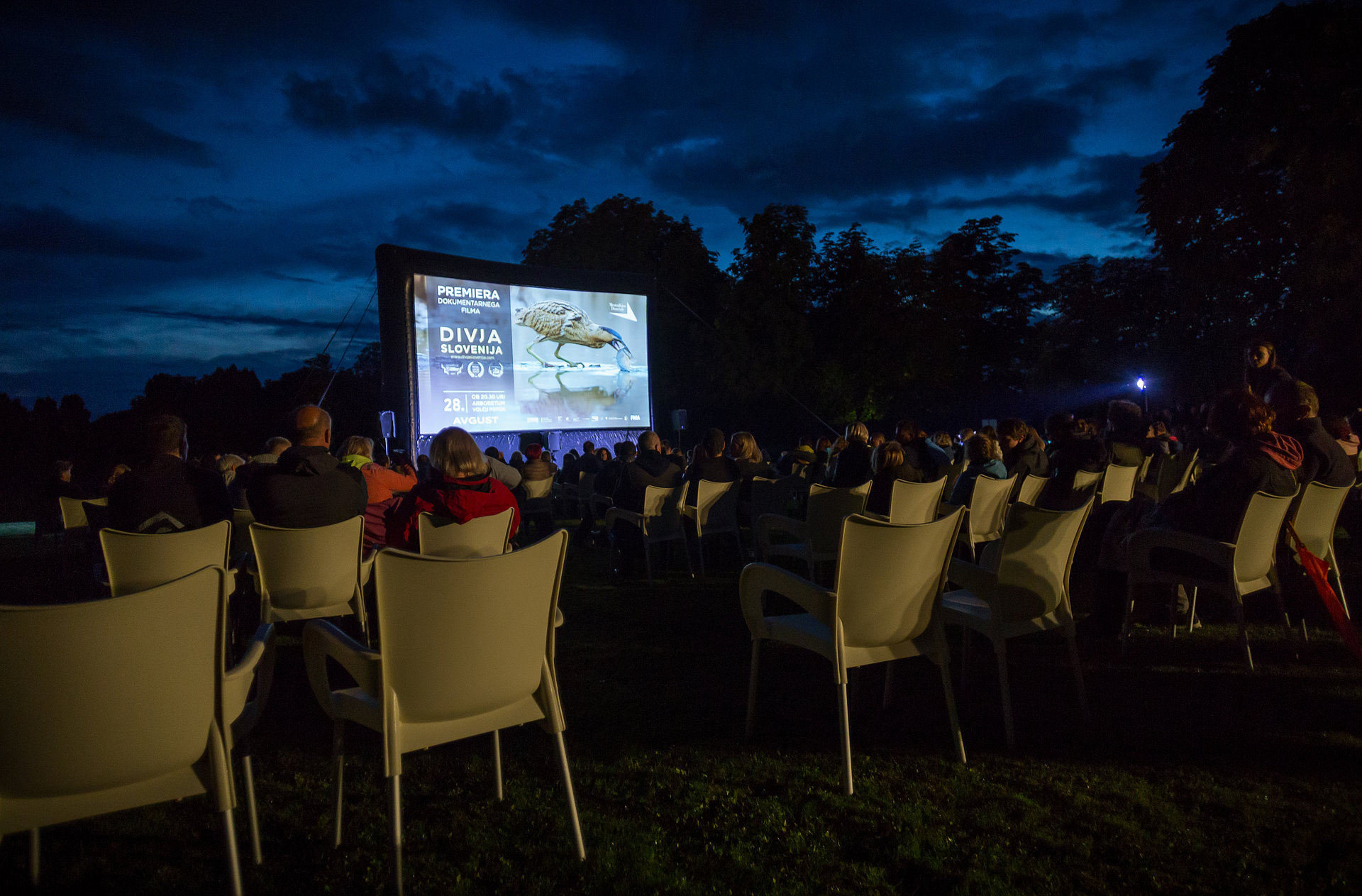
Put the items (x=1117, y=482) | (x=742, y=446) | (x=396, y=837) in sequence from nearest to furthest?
(x=396, y=837) → (x=1117, y=482) → (x=742, y=446)

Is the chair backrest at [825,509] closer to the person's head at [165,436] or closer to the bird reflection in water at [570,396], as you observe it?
the person's head at [165,436]

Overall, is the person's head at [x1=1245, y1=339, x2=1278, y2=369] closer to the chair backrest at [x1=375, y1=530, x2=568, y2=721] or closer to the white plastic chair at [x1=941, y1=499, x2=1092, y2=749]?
the white plastic chair at [x1=941, y1=499, x2=1092, y2=749]

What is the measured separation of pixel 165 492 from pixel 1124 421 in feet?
20.6

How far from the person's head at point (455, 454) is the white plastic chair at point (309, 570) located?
1.65 feet

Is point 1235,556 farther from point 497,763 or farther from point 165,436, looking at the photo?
point 165,436

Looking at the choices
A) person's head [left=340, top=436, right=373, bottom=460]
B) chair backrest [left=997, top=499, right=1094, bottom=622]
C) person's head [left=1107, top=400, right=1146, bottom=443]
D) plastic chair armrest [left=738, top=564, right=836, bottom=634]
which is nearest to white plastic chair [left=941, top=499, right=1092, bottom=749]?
chair backrest [left=997, top=499, right=1094, bottom=622]

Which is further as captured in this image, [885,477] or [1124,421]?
[1124,421]

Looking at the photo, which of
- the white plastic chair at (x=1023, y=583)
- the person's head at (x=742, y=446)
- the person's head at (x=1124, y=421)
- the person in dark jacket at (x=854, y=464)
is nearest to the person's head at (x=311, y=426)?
the white plastic chair at (x=1023, y=583)

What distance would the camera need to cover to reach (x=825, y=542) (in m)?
4.86

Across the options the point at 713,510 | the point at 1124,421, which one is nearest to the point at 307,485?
the point at 713,510

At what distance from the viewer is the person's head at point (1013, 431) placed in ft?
18.7

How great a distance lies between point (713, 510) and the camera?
5.88 m

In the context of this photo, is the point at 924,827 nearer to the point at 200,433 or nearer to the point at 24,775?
the point at 24,775

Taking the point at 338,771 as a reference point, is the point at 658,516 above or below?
above
